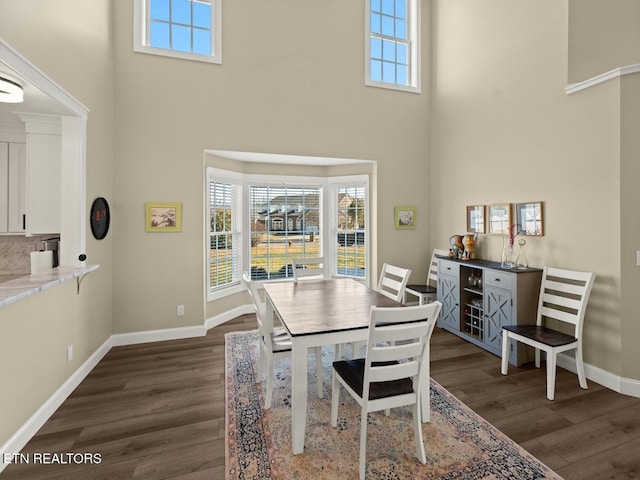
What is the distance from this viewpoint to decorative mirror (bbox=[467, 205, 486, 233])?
4.23 m

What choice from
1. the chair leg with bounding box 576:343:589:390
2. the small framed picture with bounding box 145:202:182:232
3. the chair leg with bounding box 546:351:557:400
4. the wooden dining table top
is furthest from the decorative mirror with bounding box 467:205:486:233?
the small framed picture with bounding box 145:202:182:232

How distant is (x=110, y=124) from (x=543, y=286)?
16.1 feet

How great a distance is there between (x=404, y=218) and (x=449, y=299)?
1433 mm

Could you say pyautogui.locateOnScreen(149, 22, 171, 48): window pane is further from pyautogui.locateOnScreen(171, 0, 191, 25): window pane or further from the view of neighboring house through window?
the view of neighboring house through window

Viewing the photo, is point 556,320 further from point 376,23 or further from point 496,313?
point 376,23

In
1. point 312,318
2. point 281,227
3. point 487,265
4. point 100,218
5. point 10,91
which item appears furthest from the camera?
point 281,227

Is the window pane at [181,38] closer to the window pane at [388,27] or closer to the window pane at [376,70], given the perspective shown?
the window pane at [376,70]

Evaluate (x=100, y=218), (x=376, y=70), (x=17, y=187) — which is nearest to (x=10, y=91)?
(x=100, y=218)

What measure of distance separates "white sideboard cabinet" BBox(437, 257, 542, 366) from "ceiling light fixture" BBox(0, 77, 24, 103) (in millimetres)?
4313

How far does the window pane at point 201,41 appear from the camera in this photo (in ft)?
13.5

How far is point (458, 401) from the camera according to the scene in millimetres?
2648

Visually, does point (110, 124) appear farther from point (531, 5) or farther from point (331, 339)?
point (531, 5)

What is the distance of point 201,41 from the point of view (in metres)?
4.15

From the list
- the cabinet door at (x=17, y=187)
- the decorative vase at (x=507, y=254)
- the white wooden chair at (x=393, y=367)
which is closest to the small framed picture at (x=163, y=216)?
the cabinet door at (x=17, y=187)
